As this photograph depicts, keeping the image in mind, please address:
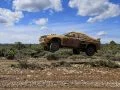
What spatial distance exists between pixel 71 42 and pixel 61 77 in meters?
11.8

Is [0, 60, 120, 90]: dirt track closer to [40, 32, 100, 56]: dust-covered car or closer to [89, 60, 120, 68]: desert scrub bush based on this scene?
[89, 60, 120, 68]: desert scrub bush

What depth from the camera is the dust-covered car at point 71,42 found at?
1391 inches

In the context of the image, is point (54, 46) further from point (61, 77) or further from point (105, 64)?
point (61, 77)

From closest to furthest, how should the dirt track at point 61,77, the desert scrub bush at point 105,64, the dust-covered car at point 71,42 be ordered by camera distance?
the dirt track at point 61,77 < the desert scrub bush at point 105,64 < the dust-covered car at point 71,42

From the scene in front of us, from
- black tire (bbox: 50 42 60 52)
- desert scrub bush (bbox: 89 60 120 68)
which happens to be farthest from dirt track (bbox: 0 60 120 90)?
black tire (bbox: 50 42 60 52)

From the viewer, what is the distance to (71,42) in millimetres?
36625

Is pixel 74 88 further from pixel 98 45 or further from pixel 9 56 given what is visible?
pixel 9 56

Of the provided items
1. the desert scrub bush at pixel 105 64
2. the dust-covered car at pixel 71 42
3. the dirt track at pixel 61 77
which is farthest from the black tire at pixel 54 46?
the dirt track at pixel 61 77

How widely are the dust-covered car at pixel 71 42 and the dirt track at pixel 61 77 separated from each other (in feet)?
17.2

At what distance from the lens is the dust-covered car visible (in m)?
35.3

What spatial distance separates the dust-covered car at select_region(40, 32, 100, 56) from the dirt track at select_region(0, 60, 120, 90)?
525 cm

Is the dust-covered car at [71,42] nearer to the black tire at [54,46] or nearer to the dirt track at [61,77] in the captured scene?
the black tire at [54,46]

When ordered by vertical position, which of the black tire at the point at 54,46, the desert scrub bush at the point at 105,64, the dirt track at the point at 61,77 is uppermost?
the black tire at the point at 54,46

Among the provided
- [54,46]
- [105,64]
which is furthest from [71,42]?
[105,64]
